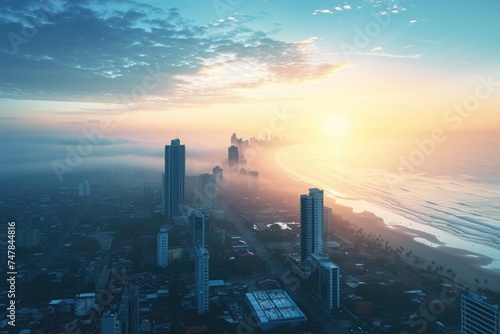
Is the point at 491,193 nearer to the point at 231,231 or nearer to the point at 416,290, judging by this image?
the point at 416,290

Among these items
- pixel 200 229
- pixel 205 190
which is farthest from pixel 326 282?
pixel 205 190

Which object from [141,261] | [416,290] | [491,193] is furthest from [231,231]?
[491,193]

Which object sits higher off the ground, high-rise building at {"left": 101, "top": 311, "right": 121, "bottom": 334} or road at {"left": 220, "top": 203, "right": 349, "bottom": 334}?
high-rise building at {"left": 101, "top": 311, "right": 121, "bottom": 334}

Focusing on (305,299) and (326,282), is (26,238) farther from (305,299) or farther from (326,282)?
(326,282)

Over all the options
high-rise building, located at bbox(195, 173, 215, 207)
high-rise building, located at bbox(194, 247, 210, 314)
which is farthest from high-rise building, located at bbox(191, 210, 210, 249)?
high-rise building, located at bbox(195, 173, 215, 207)

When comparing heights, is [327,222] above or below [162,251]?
above

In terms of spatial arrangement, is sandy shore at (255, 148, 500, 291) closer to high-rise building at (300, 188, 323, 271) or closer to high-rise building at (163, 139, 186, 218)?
high-rise building at (300, 188, 323, 271)
